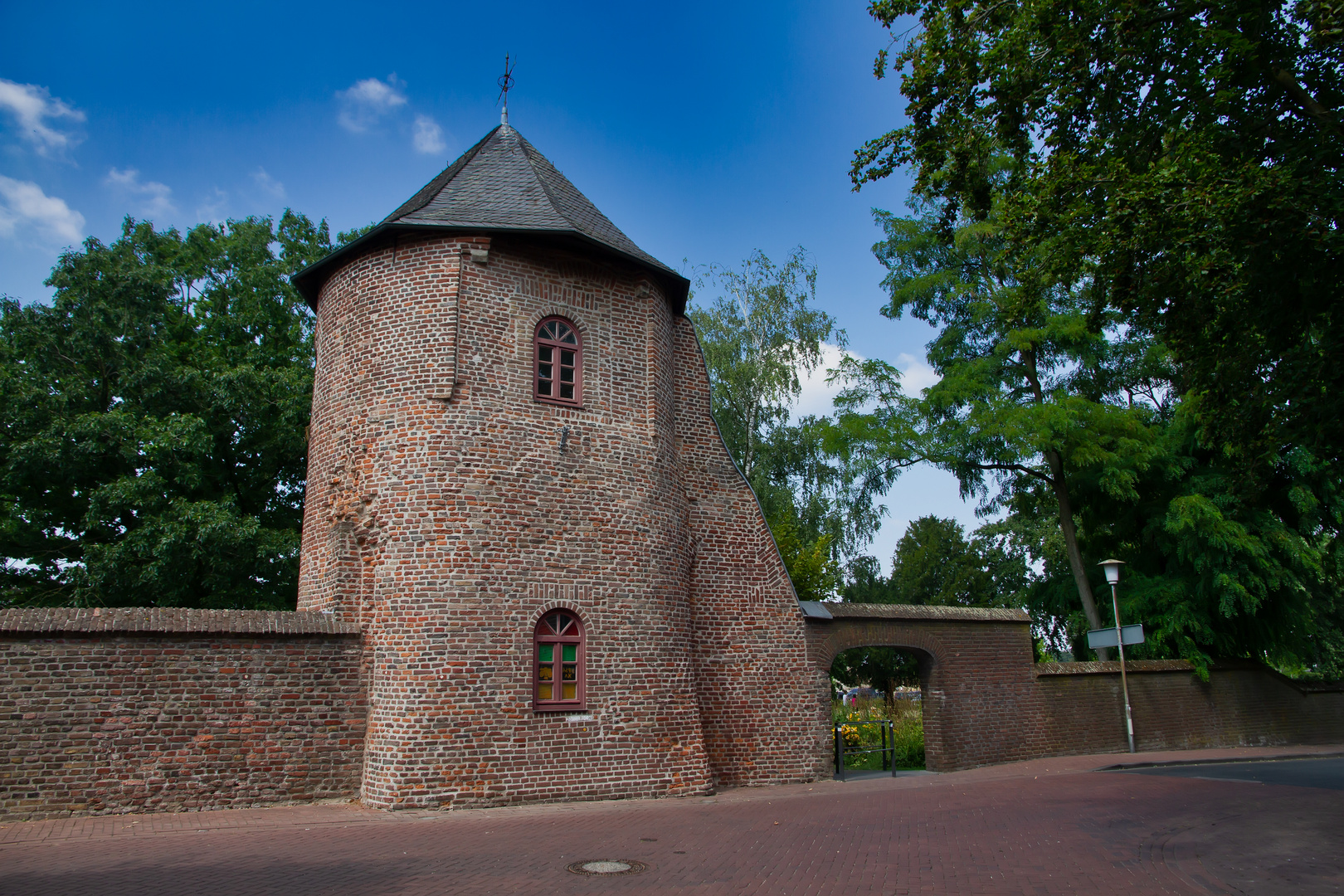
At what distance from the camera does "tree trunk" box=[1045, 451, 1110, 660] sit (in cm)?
2092

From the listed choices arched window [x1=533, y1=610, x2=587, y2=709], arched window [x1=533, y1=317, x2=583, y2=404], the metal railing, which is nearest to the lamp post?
the metal railing

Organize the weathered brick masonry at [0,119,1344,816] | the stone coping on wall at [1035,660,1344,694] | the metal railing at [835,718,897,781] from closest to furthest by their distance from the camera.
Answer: the weathered brick masonry at [0,119,1344,816] < the metal railing at [835,718,897,781] < the stone coping on wall at [1035,660,1344,694]

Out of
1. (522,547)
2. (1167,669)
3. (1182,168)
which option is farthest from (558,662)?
(1167,669)

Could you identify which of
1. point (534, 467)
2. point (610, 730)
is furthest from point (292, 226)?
point (610, 730)

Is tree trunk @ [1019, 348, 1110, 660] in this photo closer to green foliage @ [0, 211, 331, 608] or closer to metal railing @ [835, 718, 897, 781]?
metal railing @ [835, 718, 897, 781]

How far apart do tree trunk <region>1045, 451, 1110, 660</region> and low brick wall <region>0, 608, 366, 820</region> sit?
55.8ft

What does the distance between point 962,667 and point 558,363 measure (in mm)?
9176

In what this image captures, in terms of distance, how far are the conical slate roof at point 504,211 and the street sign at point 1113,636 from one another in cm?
1040

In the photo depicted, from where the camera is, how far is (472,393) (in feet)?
38.0

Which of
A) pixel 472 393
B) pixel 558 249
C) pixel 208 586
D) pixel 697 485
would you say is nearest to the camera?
pixel 472 393

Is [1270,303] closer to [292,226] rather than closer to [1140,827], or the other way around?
[1140,827]

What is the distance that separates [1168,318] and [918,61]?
443cm

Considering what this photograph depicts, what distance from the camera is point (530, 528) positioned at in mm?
11422

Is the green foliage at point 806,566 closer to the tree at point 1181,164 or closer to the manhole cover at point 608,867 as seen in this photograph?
the tree at point 1181,164
